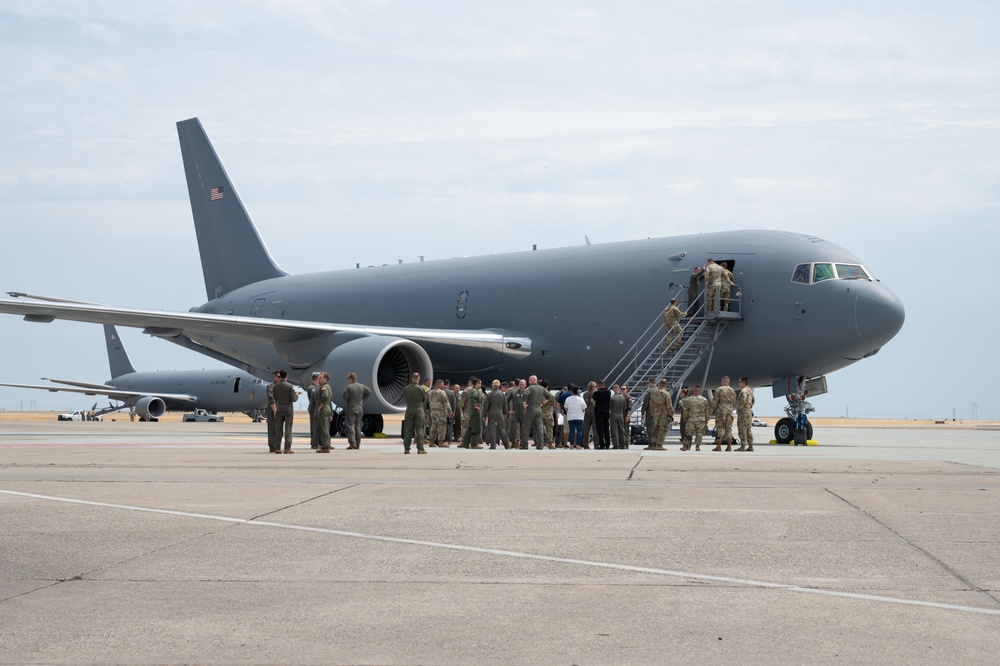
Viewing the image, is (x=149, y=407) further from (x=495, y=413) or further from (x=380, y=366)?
(x=495, y=413)

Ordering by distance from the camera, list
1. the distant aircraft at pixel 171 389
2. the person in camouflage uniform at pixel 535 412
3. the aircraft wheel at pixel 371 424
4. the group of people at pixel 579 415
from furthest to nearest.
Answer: the distant aircraft at pixel 171 389 → the aircraft wheel at pixel 371 424 → the person in camouflage uniform at pixel 535 412 → the group of people at pixel 579 415

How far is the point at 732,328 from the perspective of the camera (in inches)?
890

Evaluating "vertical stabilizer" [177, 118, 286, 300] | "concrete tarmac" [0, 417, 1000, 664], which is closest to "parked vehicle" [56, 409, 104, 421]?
"vertical stabilizer" [177, 118, 286, 300]

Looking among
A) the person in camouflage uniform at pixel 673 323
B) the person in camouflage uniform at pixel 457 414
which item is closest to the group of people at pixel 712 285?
the person in camouflage uniform at pixel 673 323

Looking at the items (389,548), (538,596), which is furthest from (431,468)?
(538,596)

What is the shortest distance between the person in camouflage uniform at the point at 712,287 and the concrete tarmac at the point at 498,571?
10477 millimetres

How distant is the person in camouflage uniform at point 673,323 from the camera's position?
22203mm

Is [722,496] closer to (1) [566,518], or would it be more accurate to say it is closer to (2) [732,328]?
(1) [566,518]

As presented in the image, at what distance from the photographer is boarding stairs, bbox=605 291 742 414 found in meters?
22.2

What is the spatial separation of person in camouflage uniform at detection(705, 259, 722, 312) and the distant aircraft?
39.0m

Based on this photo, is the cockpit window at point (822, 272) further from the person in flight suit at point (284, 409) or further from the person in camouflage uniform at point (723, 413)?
the person in flight suit at point (284, 409)

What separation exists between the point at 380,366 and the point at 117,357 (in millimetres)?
52853

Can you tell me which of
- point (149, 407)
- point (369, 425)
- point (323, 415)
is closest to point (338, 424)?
point (369, 425)

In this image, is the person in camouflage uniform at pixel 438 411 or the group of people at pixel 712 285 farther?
the group of people at pixel 712 285
